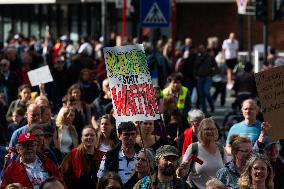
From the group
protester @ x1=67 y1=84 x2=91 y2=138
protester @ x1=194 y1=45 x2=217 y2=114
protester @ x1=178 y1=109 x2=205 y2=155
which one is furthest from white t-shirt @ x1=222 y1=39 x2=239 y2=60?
protester @ x1=178 y1=109 x2=205 y2=155

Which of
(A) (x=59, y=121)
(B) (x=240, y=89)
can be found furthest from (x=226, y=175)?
(B) (x=240, y=89)

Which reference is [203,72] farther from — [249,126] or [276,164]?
[276,164]

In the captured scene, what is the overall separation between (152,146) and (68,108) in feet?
7.80

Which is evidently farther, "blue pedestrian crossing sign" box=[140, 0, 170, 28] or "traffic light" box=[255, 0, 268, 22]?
"traffic light" box=[255, 0, 268, 22]

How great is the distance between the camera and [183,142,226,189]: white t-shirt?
11680mm

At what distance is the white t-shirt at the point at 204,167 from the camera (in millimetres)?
11680

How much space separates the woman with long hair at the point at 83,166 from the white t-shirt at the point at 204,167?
35.4 inches

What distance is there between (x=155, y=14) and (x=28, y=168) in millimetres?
10278

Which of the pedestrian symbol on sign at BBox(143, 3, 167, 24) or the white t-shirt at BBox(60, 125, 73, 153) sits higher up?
the pedestrian symbol on sign at BBox(143, 3, 167, 24)

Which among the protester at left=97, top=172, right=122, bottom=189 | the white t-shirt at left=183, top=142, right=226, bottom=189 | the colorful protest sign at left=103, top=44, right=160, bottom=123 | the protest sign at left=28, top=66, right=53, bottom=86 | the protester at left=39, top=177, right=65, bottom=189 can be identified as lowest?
the white t-shirt at left=183, top=142, right=226, bottom=189

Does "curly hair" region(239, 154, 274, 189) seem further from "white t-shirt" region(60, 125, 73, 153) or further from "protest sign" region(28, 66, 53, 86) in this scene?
"protest sign" region(28, 66, 53, 86)

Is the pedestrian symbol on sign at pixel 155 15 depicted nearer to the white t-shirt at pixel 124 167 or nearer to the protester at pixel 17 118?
the protester at pixel 17 118

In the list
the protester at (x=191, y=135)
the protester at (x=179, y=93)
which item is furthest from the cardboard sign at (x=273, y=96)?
the protester at (x=179, y=93)

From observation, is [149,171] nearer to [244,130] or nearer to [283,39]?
[244,130]
